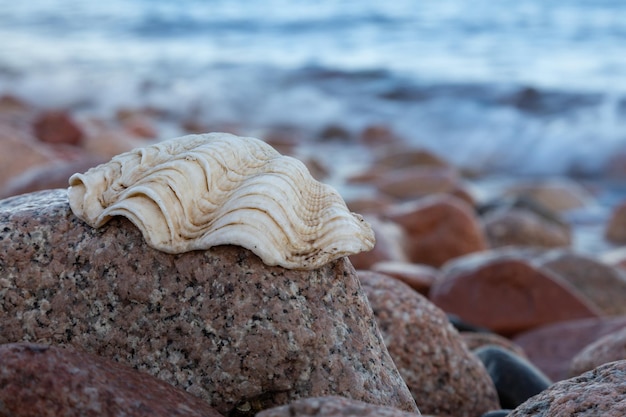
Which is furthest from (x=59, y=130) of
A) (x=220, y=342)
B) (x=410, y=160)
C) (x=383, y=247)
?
(x=220, y=342)

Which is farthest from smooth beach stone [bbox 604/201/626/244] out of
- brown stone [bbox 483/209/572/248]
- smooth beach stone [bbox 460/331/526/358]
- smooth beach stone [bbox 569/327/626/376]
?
smooth beach stone [bbox 569/327/626/376]

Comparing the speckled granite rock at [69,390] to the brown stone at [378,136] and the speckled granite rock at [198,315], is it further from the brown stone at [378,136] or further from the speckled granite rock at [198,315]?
the brown stone at [378,136]

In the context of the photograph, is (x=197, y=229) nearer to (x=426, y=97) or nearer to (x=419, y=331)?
(x=419, y=331)

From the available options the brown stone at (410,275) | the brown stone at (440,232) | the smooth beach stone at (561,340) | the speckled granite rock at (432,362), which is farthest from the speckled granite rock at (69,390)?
the brown stone at (440,232)

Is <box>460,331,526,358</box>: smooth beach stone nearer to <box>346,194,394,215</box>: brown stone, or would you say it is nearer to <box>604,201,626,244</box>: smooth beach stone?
<box>346,194,394,215</box>: brown stone

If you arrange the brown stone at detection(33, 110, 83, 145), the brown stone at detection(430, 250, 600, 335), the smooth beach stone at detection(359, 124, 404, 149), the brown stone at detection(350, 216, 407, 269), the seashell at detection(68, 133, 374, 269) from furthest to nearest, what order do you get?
the smooth beach stone at detection(359, 124, 404, 149) → the brown stone at detection(33, 110, 83, 145) → the brown stone at detection(350, 216, 407, 269) → the brown stone at detection(430, 250, 600, 335) → the seashell at detection(68, 133, 374, 269)

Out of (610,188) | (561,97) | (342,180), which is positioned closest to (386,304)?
(342,180)

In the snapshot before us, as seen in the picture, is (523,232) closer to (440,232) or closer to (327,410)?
(440,232)
